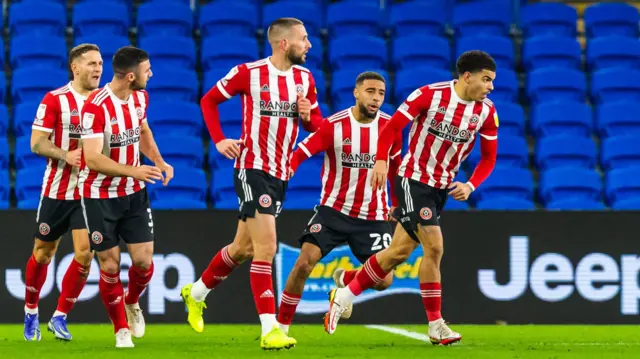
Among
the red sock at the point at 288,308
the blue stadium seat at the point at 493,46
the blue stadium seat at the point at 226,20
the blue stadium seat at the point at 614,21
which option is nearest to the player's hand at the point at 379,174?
the red sock at the point at 288,308

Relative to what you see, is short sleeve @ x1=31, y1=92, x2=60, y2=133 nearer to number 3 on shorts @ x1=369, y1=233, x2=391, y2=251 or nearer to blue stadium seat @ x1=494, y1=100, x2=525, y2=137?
number 3 on shorts @ x1=369, y1=233, x2=391, y2=251

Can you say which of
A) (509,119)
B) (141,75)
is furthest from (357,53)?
(141,75)

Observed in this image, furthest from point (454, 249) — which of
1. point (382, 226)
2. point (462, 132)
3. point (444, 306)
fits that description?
point (462, 132)

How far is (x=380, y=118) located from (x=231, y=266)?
168 centimetres

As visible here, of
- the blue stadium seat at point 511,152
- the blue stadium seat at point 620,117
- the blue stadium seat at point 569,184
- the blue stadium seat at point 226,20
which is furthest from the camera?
the blue stadium seat at point 226,20

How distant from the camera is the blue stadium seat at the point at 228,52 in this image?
45.0ft

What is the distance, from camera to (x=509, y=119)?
13.2 meters

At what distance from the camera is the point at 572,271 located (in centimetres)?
1062

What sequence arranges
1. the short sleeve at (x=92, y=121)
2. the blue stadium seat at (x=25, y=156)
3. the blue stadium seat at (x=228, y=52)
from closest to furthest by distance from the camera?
the short sleeve at (x=92, y=121) → the blue stadium seat at (x=25, y=156) → the blue stadium seat at (x=228, y=52)

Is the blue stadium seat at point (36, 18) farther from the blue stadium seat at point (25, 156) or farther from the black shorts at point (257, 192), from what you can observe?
the black shorts at point (257, 192)

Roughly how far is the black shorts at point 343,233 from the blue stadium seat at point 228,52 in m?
5.44

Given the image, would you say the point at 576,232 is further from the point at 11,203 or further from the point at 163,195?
the point at 11,203

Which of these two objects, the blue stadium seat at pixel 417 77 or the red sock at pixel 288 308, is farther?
the blue stadium seat at pixel 417 77

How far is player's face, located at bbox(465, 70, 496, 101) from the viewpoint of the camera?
7.81m
